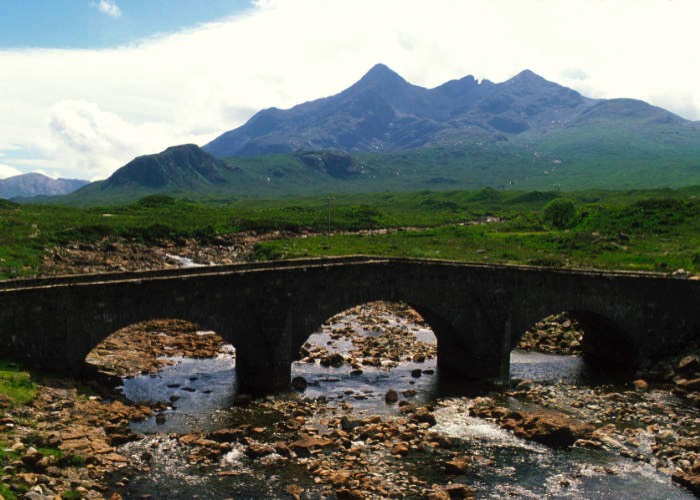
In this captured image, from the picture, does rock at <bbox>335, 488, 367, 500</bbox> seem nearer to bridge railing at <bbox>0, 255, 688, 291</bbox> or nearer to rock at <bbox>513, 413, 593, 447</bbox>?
rock at <bbox>513, 413, 593, 447</bbox>

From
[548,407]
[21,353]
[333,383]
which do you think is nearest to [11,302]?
[21,353]

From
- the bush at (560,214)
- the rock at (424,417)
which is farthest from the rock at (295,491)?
the bush at (560,214)

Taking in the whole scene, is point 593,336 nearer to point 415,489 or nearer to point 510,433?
point 510,433

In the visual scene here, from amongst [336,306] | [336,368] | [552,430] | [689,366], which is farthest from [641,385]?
[336,306]

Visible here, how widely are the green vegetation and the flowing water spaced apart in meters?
4.32

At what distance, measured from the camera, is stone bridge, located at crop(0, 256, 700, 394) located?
2595cm

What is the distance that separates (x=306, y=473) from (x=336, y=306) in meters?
12.0

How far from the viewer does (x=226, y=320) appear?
98.9 ft

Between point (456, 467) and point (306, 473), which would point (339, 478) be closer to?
point (306, 473)

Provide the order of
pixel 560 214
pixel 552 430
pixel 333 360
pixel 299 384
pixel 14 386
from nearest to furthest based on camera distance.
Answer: pixel 14 386 → pixel 552 430 → pixel 299 384 → pixel 333 360 → pixel 560 214

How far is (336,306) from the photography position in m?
33.2

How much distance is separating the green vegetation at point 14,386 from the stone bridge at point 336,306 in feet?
3.21

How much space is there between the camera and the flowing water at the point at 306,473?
2159cm

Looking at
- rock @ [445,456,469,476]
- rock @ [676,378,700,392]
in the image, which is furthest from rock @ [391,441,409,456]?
rock @ [676,378,700,392]
